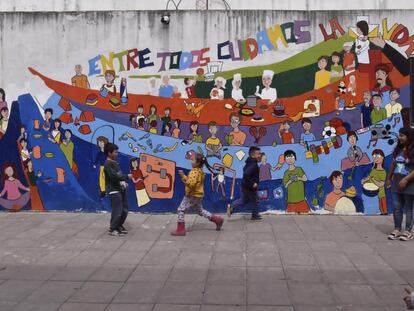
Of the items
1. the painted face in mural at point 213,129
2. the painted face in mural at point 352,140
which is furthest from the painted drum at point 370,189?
the painted face in mural at point 213,129

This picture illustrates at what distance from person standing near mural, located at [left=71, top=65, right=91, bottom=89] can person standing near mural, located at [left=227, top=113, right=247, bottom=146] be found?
312 cm

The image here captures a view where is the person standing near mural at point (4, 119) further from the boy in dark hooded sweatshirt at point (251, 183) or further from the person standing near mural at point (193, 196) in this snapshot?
the boy in dark hooded sweatshirt at point (251, 183)

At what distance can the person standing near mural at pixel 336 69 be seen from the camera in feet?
32.4

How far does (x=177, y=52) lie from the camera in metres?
10.1

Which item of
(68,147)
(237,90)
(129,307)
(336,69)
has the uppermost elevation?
(336,69)

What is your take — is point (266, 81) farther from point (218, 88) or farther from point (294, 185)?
point (294, 185)

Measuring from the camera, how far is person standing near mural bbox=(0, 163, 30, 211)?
10.4 metres

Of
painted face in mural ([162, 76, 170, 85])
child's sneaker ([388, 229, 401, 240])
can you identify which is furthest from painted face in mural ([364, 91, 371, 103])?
painted face in mural ([162, 76, 170, 85])

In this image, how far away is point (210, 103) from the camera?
395 inches

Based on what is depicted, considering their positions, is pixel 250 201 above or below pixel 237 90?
below

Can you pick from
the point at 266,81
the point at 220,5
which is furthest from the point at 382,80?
the point at 220,5

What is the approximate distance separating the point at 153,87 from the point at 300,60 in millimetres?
3083

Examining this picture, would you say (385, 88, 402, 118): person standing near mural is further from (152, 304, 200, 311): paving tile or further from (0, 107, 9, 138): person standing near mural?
(0, 107, 9, 138): person standing near mural

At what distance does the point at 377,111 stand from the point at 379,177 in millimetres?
1336
